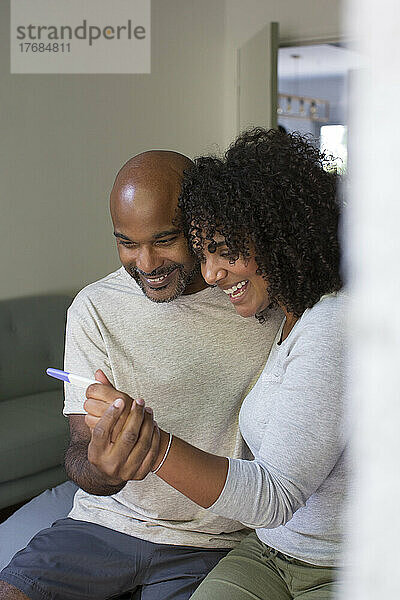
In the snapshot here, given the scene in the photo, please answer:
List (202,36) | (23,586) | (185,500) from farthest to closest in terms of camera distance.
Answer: (202,36)
(185,500)
(23,586)

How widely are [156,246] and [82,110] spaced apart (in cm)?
275

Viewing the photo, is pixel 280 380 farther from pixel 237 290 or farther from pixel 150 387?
pixel 150 387

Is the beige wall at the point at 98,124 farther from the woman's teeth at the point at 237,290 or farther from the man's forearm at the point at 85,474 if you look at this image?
the woman's teeth at the point at 237,290

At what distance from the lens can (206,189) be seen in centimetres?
136

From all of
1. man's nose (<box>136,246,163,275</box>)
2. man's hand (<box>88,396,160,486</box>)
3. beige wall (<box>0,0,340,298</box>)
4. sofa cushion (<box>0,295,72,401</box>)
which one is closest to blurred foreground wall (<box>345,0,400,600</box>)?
man's hand (<box>88,396,160,486</box>)

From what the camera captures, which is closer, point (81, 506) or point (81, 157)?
point (81, 506)

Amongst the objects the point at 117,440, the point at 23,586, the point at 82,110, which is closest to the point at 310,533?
the point at 117,440

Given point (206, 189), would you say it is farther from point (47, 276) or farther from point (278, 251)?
point (47, 276)

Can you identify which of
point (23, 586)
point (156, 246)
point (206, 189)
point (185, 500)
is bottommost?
point (23, 586)

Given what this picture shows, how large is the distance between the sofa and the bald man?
134 cm

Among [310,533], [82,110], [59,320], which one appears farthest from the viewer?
[82,110]

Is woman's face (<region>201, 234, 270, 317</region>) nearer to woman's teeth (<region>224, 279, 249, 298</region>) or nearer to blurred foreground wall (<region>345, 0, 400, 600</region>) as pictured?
woman's teeth (<region>224, 279, 249, 298</region>)

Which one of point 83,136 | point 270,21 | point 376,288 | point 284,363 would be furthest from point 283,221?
point 270,21
